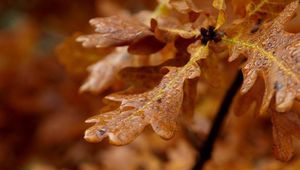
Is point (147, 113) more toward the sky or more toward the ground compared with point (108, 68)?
more toward the sky

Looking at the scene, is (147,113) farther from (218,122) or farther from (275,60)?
(218,122)

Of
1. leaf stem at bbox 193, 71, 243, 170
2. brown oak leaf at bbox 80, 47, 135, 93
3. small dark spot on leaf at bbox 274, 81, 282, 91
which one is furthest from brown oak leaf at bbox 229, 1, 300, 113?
brown oak leaf at bbox 80, 47, 135, 93

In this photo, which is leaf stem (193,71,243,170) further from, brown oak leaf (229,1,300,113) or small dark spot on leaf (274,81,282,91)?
small dark spot on leaf (274,81,282,91)

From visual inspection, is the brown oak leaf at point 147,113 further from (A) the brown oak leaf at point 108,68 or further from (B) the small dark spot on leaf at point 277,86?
(A) the brown oak leaf at point 108,68

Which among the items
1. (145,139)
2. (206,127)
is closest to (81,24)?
(145,139)

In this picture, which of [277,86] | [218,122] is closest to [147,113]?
[277,86]
